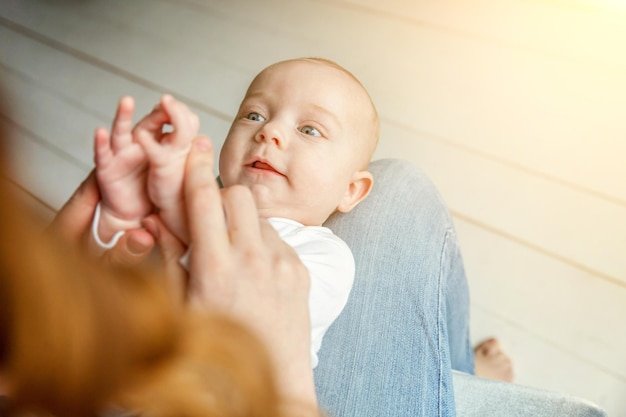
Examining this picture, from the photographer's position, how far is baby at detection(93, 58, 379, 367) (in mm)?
605

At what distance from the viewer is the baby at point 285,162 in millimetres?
605

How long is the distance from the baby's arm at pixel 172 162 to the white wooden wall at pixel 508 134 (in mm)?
917

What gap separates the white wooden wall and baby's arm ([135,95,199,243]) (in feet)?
3.01

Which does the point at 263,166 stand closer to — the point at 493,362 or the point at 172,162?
the point at 172,162

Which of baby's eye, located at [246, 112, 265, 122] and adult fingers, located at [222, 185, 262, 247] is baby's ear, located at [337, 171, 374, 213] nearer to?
baby's eye, located at [246, 112, 265, 122]

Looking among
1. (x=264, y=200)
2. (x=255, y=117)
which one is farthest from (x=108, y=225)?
(x=255, y=117)

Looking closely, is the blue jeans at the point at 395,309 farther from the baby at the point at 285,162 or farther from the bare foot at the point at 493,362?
the bare foot at the point at 493,362

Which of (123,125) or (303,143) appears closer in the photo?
(123,125)

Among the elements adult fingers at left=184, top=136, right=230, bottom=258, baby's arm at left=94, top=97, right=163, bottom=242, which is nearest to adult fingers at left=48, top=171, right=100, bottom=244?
baby's arm at left=94, top=97, right=163, bottom=242

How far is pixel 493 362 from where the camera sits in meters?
1.40

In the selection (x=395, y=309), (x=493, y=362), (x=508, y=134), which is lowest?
(x=493, y=362)

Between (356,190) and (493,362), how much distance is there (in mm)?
649

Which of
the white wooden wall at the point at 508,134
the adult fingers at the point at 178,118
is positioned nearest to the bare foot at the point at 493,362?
the white wooden wall at the point at 508,134

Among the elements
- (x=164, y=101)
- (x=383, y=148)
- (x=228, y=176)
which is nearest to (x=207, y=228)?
Answer: (x=164, y=101)
